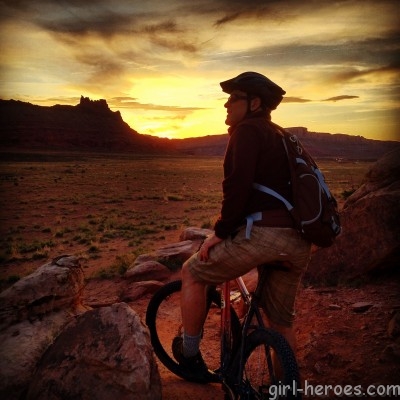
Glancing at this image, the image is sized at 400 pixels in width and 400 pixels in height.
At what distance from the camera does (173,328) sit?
5.03 m

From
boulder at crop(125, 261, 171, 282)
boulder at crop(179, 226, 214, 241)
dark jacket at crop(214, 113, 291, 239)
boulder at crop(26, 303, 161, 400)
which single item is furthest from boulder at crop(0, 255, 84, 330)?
boulder at crop(179, 226, 214, 241)

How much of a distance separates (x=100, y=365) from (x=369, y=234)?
4.04 m

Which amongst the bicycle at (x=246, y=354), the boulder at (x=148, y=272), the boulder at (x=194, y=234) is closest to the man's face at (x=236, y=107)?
the bicycle at (x=246, y=354)

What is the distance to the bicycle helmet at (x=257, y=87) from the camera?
257 cm

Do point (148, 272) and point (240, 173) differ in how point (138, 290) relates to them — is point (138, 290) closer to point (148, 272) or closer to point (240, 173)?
Answer: point (148, 272)

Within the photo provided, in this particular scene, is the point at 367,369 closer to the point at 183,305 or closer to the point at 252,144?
the point at 183,305

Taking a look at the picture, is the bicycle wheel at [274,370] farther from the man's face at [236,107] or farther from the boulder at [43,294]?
the boulder at [43,294]

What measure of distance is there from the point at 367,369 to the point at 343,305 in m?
1.40

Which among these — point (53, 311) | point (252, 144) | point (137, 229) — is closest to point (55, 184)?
point (137, 229)

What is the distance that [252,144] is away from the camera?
2.39 m

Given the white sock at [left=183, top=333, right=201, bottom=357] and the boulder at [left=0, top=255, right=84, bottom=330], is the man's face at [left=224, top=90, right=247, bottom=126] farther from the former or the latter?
the boulder at [left=0, top=255, right=84, bottom=330]

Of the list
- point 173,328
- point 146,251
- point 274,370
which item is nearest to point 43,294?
point 173,328

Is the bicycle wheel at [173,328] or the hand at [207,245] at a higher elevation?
the hand at [207,245]

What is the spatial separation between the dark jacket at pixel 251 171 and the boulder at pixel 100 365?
126cm
